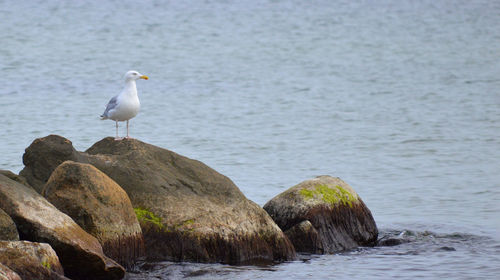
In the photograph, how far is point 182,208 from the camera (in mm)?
11188

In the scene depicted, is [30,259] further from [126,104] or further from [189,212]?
[126,104]

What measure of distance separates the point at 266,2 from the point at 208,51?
2300 centimetres

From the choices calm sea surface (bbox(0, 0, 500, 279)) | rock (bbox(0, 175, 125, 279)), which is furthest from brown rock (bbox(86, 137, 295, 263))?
rock (bbox(0, 175, 125, 279))

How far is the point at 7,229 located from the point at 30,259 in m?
0.56

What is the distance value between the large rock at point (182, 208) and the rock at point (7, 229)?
6.72 ft

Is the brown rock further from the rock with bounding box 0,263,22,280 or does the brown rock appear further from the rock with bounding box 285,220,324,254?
the rock with bounding box 0,263,22,280

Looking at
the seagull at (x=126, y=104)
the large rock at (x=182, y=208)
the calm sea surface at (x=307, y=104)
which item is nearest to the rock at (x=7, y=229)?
the calm sea surface at (x=307, y=104)

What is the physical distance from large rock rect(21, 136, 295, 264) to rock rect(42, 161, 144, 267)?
485 mm

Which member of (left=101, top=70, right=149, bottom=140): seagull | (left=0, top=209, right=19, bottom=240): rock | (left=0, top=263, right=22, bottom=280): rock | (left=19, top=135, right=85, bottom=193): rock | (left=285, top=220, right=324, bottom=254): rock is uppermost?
(left=101, top=70, right=149, bottom=140): seagull

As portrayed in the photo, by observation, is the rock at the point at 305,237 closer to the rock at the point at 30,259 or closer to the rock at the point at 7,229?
the rock at the point at 30,259

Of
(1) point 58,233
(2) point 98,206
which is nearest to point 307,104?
(2) point 98,206

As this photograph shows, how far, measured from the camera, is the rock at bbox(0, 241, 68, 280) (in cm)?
877

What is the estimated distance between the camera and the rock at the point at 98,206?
1023cm

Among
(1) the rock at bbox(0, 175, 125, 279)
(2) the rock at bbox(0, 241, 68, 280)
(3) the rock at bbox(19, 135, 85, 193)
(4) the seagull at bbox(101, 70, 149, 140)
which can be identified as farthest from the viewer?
(4) the seagull at bbox(101, 70, 149, 140)
